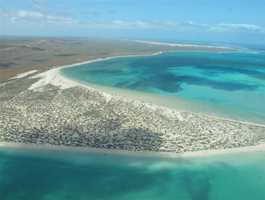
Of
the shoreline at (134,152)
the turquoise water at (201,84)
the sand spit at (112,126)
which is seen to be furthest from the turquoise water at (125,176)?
the turquoise water at (201,84)

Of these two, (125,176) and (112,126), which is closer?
(125,176)

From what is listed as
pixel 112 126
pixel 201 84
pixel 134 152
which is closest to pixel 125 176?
pixel 134 152

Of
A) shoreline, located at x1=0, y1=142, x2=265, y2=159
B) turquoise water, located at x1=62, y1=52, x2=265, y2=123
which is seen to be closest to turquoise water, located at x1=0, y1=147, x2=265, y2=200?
shoreline, located at x1=0, y1=142, x2=265, y2=159

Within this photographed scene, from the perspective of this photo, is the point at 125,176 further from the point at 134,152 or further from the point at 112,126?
the point at 112,126

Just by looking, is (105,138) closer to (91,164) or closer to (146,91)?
(91,164)

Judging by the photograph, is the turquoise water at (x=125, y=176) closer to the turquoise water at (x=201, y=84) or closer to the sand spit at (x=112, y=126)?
the sand spit at (x=112, y=126)

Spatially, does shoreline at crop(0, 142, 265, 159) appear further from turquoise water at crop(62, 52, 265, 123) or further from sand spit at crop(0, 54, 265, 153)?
turquoise water at crop(62, 52, 265, 123)
